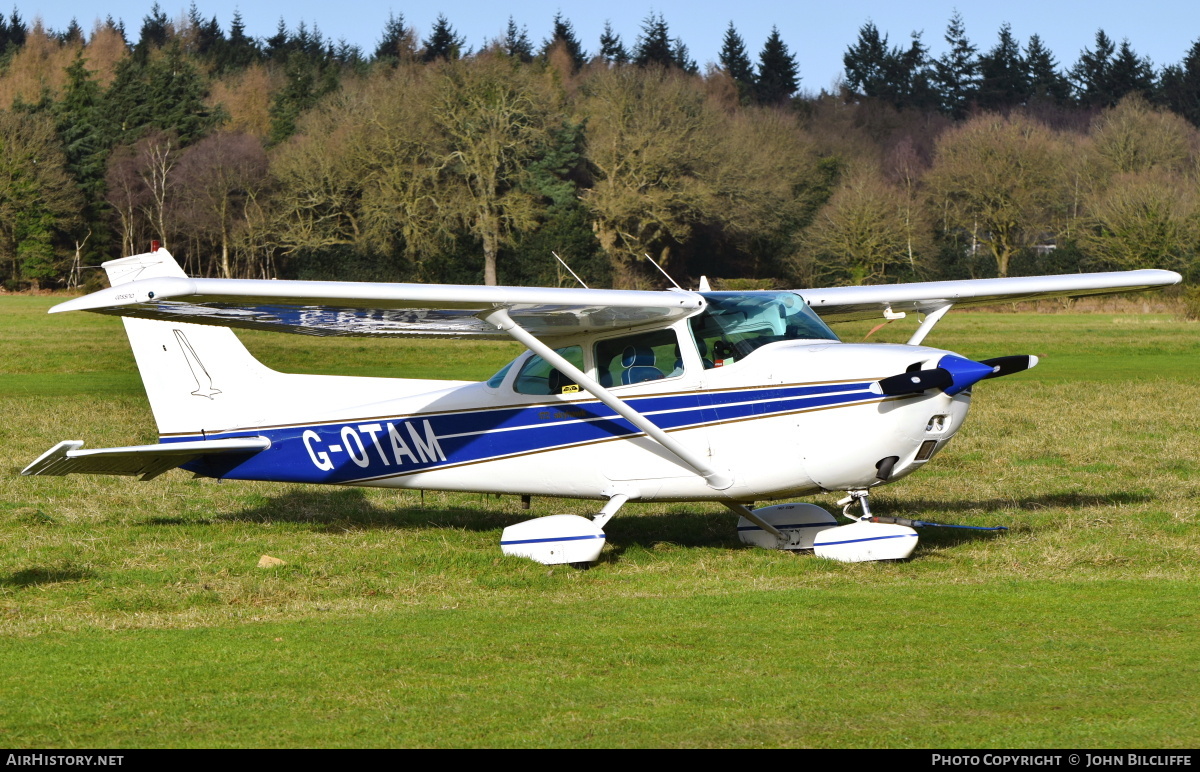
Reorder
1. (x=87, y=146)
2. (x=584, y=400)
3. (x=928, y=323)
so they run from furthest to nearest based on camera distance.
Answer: (x=87, y=146), (x=928, y=323), (x=584, y=400)

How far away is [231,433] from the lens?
11359 mm

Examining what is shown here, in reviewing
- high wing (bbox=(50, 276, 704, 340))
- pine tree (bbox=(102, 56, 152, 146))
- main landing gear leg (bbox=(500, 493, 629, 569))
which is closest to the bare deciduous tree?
pine tree (bbox=(102, 56, 152, 146))

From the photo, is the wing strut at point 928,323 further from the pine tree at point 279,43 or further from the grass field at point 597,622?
the pine tree at point 279,43

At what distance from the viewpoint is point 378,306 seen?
28.6 feet

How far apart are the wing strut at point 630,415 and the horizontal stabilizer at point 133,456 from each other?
3.04 metres

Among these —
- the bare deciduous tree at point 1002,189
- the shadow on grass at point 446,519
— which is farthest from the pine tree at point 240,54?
the shadow on grass at point 446,519

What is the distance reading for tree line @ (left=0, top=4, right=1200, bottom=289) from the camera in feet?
211

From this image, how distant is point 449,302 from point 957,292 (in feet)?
15.9

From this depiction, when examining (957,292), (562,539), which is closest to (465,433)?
(562,539)

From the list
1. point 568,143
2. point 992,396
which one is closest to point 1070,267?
point 568,143

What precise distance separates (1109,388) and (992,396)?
2.54 metres

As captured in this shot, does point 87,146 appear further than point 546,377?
Yes

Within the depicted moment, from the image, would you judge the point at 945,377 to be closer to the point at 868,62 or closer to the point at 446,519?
the point at 446,519
